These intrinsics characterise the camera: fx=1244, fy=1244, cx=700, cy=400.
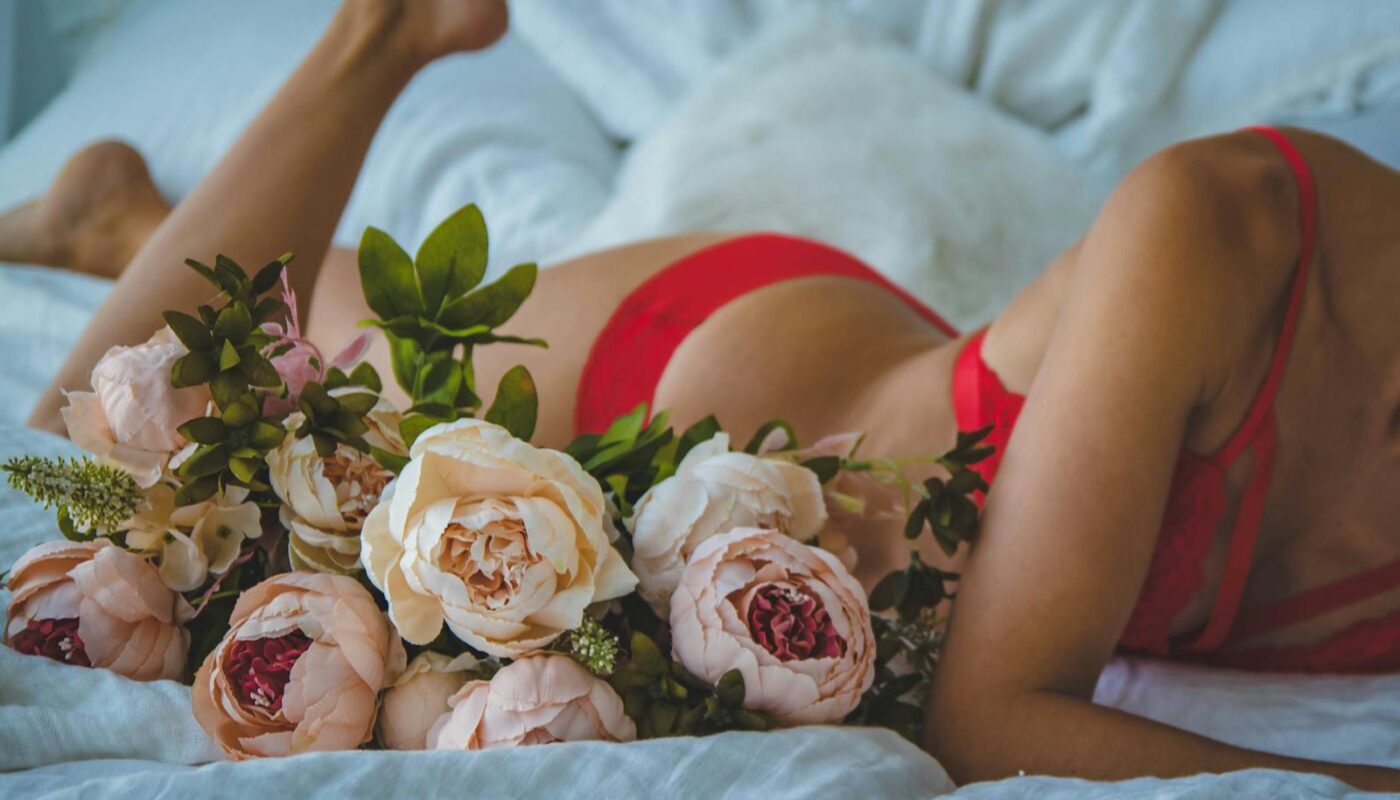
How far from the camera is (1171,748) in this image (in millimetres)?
672

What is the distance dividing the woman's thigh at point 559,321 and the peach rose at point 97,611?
0.49 m

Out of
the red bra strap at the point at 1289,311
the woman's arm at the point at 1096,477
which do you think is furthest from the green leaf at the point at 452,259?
the red bra strap at the point at 1289,311

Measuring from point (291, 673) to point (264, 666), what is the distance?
0.04 feet

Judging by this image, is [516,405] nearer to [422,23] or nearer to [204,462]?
[204,462]

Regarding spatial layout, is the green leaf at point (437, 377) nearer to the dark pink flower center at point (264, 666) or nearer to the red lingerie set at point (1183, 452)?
the dark pink flower center at point (264, 666)

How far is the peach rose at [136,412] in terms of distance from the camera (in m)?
0.55

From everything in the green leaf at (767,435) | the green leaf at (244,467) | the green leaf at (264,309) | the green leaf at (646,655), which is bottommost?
the green leaf at (646,655)

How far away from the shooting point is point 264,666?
528 mm

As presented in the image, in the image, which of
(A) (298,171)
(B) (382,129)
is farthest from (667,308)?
(B) (382,129)

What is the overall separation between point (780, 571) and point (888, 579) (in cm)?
13

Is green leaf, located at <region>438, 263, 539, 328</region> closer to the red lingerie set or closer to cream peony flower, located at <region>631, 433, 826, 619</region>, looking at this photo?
cream peony flower, located at <region>631, 433, 826, 619</region>

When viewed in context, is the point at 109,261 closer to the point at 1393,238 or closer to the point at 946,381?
the point at 946,381

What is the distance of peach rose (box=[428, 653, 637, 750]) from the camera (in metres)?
0.54

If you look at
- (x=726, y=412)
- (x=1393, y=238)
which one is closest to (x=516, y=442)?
(x=726, y=412)
